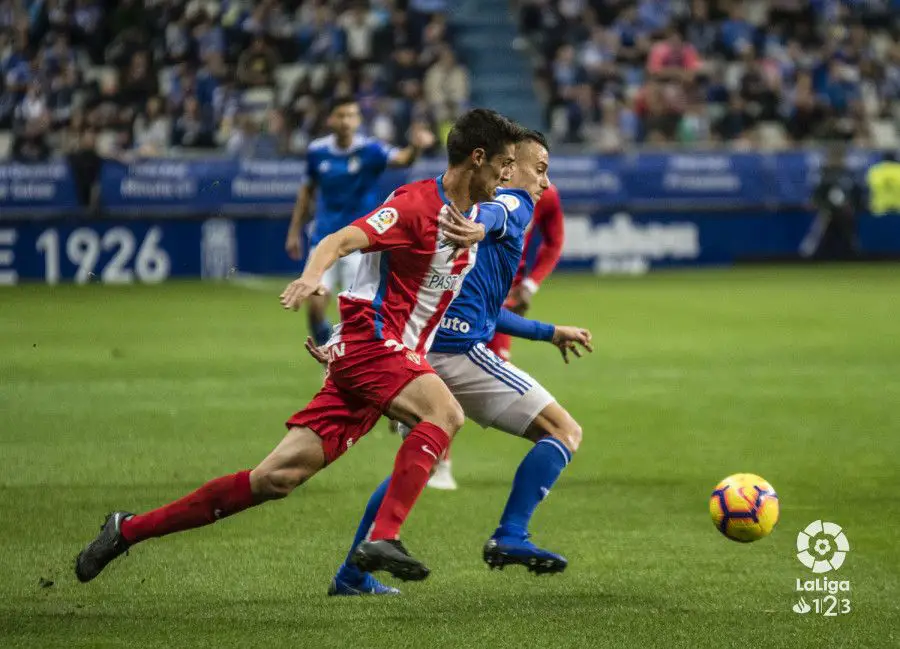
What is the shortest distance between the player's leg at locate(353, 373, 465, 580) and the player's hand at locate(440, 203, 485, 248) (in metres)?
0.52

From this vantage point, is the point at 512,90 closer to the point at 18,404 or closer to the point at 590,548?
the point at 18,404

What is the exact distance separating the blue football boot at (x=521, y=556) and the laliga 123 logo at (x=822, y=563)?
923mm

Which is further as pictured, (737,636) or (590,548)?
(590,548)

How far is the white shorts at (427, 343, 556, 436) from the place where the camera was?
20.6ft

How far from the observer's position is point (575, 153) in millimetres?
24281

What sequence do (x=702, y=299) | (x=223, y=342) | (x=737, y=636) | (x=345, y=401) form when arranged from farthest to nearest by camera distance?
(x=702, y=299), (x=223, y=342), (x=345, y=401), (x=737, y=636)

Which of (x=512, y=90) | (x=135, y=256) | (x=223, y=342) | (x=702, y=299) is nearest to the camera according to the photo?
(x=223, y=342)

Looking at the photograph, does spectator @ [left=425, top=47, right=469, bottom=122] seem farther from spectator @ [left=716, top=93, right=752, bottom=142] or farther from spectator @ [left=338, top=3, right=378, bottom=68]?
spectator @ [left=716, top=93, right=752, bottom=142]

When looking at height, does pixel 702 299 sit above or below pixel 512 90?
below

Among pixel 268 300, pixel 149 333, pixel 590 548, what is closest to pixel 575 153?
pixel 268 300

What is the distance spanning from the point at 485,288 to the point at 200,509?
161cm

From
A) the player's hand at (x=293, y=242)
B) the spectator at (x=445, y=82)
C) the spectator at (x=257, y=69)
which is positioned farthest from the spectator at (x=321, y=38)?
the player's hand at (x=293, y=242)

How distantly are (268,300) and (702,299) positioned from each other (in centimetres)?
589

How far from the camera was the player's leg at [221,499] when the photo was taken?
559 centimetres
